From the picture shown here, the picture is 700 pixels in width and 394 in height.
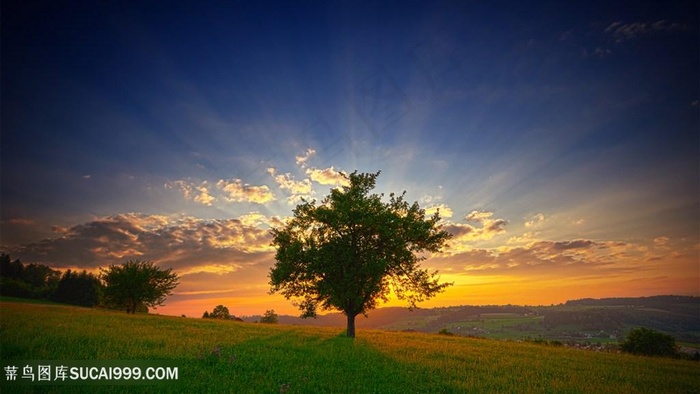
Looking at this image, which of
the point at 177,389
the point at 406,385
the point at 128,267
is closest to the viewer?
the point at 177,389

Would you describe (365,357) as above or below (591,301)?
above

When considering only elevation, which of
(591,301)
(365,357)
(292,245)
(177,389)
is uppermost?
(292,245)

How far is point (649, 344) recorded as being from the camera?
2969 centimetres

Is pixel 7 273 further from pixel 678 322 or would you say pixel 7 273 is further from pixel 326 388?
pixel 678 322

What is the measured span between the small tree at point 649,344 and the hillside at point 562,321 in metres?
44.3

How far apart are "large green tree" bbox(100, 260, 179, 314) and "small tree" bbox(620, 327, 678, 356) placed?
6945 cm

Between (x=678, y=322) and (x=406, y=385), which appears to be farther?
(x=678, y=322)

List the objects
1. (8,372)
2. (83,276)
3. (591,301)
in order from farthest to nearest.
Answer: (591,301)
(83,276)
(8,372)

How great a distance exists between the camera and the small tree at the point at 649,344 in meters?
28.9

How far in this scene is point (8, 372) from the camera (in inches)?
406

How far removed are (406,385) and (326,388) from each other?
2981 millimetres

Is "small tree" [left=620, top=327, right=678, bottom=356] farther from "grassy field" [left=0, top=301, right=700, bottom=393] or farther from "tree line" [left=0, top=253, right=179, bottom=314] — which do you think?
"tree line" [left=0, top=253, right=179, bottom=314]

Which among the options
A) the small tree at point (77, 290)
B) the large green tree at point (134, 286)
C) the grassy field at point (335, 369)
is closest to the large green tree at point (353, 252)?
the grassy field at point (335, 369)

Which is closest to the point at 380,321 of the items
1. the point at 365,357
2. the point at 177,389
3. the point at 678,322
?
the point at 678,322
